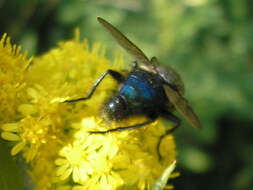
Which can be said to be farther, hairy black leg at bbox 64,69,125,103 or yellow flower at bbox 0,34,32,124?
hairy black leg at bbox 64,69,125,103

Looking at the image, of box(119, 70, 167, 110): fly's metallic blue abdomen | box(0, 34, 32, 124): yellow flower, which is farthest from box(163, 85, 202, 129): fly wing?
box(0, 34, 32, 124): yellow flower

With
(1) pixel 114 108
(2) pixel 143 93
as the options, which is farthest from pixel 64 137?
(2) pixel 143 93

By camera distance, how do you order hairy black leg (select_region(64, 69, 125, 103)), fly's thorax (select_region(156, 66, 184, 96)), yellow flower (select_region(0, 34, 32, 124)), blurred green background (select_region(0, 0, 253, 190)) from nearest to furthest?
1. yellow flower (select_region(0, 34, 32, 124))
2. hairy black leg (select_region(64, 69, 125, 103))
3. fly's thorax (select_region(156, 66, 184, 96))
4. blurred green background (select_region(0, 0, 253, 190))

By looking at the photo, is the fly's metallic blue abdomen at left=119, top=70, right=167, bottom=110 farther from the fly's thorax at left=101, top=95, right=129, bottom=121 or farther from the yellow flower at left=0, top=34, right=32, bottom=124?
the yellow flower at left=0, top=34, right=32, bottom=124

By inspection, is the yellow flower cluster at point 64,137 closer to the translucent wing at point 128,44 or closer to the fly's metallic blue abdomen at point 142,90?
the fly's metallic blue abdomen at point 142,90

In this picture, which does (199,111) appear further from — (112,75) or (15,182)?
(15,182)

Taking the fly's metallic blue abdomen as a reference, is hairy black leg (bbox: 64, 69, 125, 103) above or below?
above

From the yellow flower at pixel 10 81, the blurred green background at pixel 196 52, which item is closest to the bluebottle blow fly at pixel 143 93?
the yellow flower at pixel 10 81
